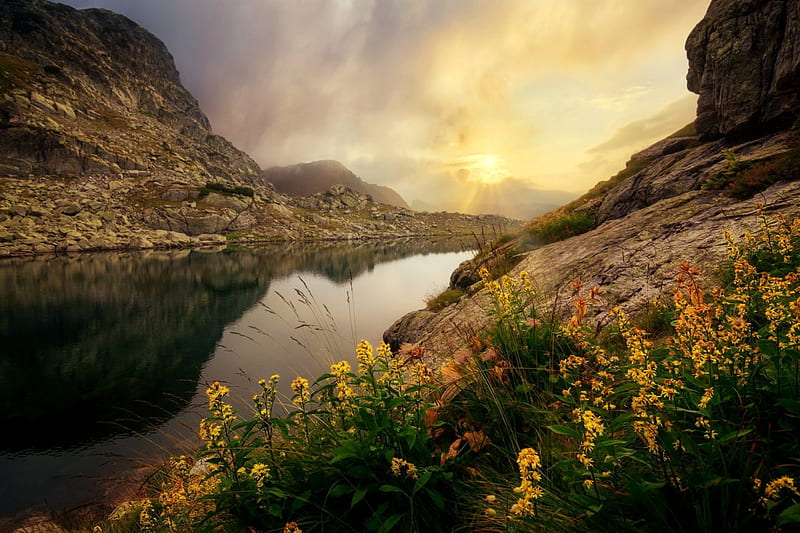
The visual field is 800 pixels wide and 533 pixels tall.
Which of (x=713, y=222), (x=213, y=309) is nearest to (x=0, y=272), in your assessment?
(x=213, y=309)

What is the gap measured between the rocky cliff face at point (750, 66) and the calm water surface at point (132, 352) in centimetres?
1490

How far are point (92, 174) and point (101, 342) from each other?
125964mm

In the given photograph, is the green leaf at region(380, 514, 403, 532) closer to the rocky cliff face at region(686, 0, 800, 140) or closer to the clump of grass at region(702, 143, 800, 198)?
the clump of grass at region(702, 143, 800, 198)

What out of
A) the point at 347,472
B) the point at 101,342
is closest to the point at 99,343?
the point at 101,342

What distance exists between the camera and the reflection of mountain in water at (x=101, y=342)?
15992 mm

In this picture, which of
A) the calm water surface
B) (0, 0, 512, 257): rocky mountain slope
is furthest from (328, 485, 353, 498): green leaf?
(0, 0, 512, 257): rocky mountain slope

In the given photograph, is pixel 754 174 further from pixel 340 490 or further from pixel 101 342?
pixel 101 342

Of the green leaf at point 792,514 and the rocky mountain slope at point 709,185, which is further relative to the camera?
the rocky mountain slope at point 709,185

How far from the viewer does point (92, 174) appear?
11250 cm

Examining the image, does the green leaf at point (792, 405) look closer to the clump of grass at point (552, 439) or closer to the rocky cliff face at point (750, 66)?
the clump of grass at point (552, 439)

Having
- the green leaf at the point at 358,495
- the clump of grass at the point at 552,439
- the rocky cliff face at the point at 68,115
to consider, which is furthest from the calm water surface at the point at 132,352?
the rocky cliff face at the point at 68,115

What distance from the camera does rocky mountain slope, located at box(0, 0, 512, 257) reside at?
85875 mm

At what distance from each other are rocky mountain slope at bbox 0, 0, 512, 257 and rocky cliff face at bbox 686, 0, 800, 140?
46.1 meters

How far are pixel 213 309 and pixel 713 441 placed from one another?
40.2m
